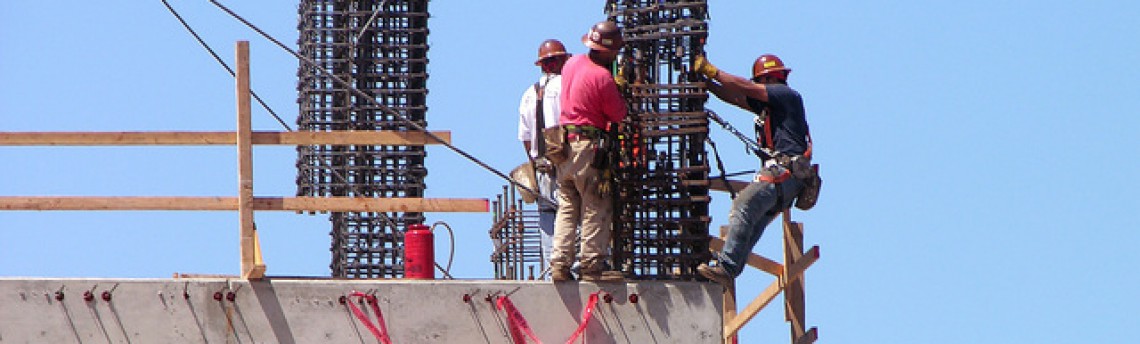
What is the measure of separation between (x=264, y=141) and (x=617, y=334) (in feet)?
10.6

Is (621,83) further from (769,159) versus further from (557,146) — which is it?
(769,159)

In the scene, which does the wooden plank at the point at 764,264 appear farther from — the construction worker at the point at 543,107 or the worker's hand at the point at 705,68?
the worker's hand at the point at 705,68

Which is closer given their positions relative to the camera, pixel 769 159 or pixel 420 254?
pixel 769 159

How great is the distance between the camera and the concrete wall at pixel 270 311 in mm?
20938

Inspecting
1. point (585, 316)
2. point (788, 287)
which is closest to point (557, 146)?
point (585, 316)

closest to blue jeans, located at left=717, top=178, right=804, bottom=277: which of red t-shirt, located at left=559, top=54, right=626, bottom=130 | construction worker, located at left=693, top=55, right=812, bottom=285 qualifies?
construction worker, located at left=693, top=55, right=812, bottom=285

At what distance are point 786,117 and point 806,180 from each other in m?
0.55

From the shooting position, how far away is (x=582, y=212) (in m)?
21.2

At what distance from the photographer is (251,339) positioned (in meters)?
21.0

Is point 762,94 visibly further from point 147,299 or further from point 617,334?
point 147,299

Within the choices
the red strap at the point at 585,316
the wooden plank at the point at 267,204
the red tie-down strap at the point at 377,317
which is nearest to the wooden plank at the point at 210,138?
the wooden plank at the point at 267,204

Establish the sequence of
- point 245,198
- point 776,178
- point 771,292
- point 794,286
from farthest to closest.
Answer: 1. point 794,286
2. point 771,292
3. point 776,178
4. point 245,198

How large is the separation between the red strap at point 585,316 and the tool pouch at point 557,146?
44.2 inches

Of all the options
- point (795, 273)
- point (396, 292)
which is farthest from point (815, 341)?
point (396, 292)
